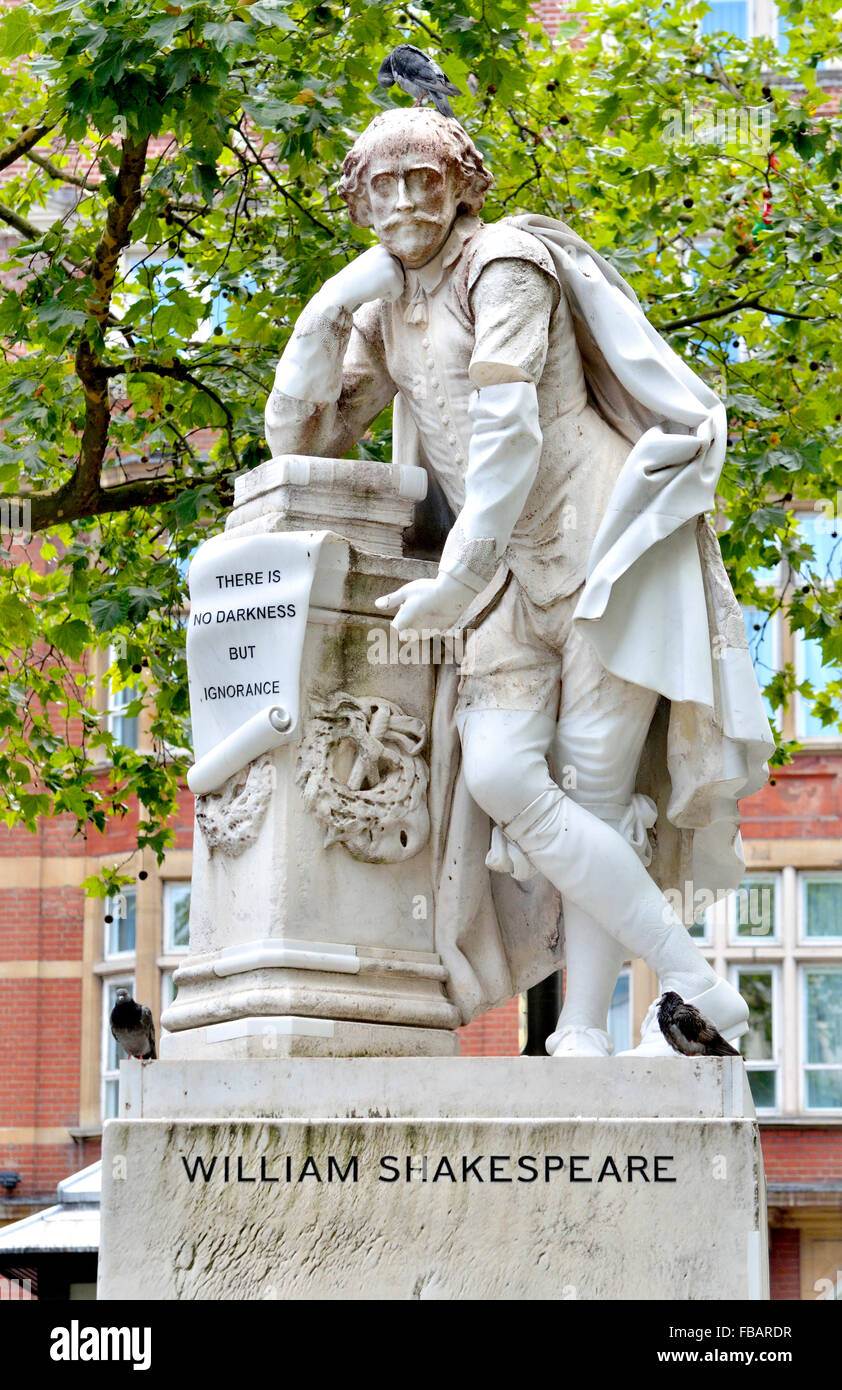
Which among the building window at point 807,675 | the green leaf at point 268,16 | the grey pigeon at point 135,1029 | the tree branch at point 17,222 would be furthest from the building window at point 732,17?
the grey pigeon at point 135,1029

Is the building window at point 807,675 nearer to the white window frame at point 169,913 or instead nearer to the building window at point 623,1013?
the building window at point 623,1013

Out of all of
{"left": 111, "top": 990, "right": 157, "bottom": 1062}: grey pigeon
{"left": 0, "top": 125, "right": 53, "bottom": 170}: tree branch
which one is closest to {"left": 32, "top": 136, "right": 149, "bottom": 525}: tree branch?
{"left": 0, "top": 125, "right": 53, "bottom": 170}: tree branch

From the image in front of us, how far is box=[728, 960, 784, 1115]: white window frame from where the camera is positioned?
21.8 metres

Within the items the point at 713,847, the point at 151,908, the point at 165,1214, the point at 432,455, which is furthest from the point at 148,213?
the point at 151,908

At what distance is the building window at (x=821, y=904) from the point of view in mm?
22266

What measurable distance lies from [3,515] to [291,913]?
5.77 m

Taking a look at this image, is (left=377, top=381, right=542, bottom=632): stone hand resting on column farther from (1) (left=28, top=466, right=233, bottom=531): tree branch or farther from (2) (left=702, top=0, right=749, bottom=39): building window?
(2) (left=702, top=0, right=749, bottom=39): building window

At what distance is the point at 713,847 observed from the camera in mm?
5816

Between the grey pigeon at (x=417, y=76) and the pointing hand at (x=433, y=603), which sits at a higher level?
the grey pigeon at (x=417, y=76)

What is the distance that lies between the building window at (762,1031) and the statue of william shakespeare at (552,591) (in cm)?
1639

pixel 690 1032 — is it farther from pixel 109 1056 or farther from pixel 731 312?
pixel 109 1056

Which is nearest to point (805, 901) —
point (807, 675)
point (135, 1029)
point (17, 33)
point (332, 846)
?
point (807, 675)

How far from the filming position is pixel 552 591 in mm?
5668
